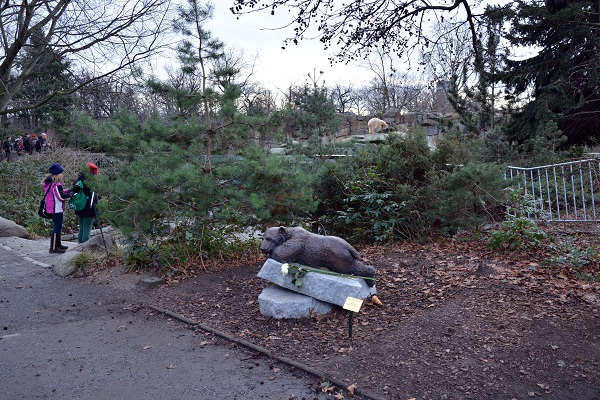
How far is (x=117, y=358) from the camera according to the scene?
4.27 m

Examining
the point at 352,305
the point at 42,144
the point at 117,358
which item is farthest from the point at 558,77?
the point at 42,144

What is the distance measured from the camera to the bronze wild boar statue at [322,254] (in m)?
4.90

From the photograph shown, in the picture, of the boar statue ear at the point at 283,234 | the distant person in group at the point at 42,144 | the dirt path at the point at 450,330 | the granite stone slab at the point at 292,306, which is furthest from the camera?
the distant person in group at the point at 42,144

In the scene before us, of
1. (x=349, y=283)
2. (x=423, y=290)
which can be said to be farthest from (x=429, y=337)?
(x=423, y=290)

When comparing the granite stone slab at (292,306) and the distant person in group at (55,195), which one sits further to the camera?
the distant person in group at (55,195)

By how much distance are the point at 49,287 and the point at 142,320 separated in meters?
2.48

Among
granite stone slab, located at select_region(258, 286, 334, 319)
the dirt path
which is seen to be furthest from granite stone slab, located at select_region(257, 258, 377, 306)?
the dirt path

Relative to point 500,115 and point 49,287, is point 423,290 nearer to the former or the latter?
point 49,287

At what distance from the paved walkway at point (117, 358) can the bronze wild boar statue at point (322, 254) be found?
1083mm

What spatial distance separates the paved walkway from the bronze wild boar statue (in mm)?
1083

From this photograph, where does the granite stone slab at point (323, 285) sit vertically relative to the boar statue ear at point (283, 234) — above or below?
below

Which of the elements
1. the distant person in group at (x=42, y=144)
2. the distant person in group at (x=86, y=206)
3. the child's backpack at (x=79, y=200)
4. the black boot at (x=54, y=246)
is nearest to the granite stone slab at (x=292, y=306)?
the distant person in group at (x=86, y=206)

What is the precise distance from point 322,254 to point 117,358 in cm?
208

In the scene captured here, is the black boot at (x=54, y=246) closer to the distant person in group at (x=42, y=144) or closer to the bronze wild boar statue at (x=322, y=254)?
the bronze wild boar statue at (x=322, y=254)
